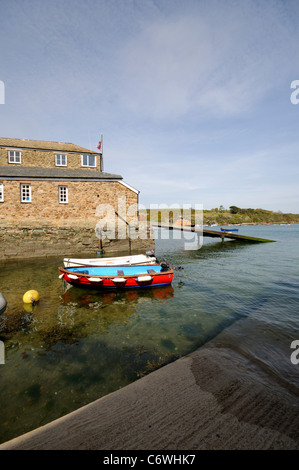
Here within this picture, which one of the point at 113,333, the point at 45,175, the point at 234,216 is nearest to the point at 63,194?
the point at 45,175

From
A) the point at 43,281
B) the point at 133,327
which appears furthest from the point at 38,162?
the point at 133,327

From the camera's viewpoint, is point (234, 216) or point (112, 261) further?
point (234, 216)

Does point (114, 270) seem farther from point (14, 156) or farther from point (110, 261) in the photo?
point (14, 156)

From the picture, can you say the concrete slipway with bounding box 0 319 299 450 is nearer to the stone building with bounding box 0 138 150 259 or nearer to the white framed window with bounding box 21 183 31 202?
the stone building with bounding box 0 138 150 259

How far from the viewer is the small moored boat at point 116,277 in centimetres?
1102

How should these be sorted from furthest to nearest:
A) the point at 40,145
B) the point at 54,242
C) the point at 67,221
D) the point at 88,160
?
the point at 88,160
the point at 40,145
the point at 67,221
the point at 54,242

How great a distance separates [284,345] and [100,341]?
19.7 ft

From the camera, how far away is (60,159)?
2536cm

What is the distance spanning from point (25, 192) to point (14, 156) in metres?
7.77

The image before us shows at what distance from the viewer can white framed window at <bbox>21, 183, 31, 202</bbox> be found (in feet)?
63.6

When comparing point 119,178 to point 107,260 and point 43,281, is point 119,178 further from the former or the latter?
point 43,281

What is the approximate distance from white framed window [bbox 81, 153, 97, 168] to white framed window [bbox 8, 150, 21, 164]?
7128 millimetres

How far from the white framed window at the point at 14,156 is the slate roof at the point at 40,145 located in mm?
662

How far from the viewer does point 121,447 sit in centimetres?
297
